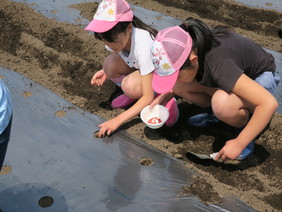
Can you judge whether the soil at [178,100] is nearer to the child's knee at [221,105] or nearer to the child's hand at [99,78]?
the child's hand at [99,78]

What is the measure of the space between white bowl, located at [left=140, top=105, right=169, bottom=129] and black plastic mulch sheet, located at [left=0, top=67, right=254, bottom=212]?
0.44 ft

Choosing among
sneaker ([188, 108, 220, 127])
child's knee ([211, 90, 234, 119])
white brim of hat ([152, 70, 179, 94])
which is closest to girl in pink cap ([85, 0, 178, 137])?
sneaker ([188, 108, 220, 127])

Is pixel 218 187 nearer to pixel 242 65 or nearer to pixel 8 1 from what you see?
pixel 242 65

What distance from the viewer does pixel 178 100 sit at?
2480 mm

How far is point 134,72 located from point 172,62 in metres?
0.64

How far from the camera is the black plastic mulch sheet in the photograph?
1.72 meters

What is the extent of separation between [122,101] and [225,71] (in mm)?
831

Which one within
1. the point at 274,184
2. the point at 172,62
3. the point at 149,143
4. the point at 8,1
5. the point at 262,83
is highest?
the point at 172,62

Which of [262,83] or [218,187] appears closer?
[218,187]

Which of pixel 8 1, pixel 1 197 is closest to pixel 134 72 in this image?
pixel 1 197

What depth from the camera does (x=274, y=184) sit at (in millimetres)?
1856

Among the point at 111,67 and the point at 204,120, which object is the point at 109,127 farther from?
the point at 204,120

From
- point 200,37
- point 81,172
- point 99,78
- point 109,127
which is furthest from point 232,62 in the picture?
point 99,78

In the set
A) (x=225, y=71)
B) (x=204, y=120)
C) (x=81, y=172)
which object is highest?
(x=225, y=71)
